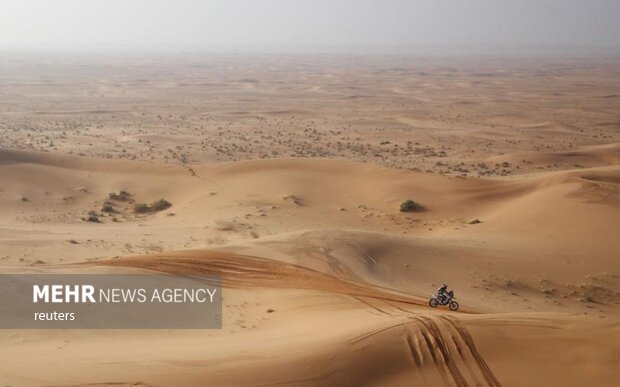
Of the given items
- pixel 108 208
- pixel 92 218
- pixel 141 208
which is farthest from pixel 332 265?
pixel 108 208

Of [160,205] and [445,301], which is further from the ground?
[160,205]

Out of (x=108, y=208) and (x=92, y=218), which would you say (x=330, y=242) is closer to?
(x=92, y=218)

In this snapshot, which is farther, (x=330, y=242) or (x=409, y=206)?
(x=409, y=206)

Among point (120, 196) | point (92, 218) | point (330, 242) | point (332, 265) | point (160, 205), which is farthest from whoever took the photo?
point (120, 196)

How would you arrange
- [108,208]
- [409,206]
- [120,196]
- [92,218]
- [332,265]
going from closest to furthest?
[332,265] → [92,218] → [108,208] → [409,206] → [120,196]

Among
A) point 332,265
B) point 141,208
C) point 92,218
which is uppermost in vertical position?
point 141,208

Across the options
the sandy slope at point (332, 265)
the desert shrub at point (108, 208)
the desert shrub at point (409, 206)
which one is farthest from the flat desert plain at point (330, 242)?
the desert shrub at point (409, 206)

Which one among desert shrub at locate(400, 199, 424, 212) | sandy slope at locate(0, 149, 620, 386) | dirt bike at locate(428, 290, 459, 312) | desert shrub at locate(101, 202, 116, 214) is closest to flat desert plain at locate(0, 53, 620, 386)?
sandy slope at locate(0, 149, 620, 386)
